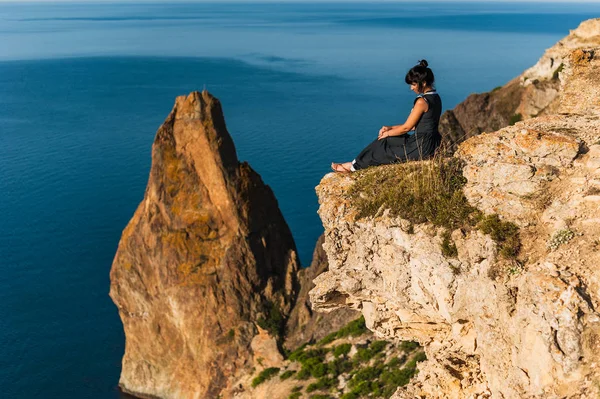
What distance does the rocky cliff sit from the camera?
790 centimetres

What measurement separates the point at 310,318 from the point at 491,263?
33.0 m

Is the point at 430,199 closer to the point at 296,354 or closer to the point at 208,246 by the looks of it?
the point at 296,354

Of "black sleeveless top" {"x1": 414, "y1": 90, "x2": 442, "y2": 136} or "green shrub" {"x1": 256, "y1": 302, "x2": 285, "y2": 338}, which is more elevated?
"black sleeveless top" {"x1": 414, "y1": 90, "x2": 442, "y2": 136}

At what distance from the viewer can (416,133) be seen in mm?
12242

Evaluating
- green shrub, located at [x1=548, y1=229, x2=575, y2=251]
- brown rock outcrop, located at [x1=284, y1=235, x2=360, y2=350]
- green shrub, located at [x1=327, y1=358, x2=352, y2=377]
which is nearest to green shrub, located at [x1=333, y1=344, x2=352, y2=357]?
green shrub, located at [x1=327, y1=358, x2=352, y2=377]

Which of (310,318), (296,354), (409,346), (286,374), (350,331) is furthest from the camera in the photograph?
(310,318)

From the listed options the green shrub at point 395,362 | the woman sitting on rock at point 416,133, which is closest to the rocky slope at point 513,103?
the green shrub at point 395,362

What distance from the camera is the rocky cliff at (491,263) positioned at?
25.9 ft

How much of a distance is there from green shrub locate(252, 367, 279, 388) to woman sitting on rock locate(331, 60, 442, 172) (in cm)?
2887

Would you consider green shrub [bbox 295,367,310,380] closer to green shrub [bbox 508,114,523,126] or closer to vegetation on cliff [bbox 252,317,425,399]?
vegetation on cliff [bbox 252,317,425,399]

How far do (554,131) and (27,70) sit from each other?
18577cm

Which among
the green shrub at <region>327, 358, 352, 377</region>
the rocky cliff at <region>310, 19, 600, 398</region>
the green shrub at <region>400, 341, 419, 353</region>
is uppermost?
the rocky cliff at <region>310, 19, 600, 398</region>

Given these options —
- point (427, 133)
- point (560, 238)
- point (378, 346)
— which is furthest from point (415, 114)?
point (378, 346)

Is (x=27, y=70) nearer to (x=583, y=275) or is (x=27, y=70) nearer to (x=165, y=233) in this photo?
(x=165, y=233)
